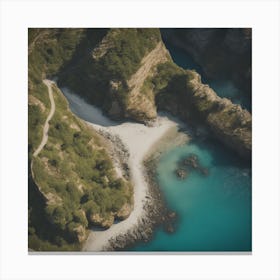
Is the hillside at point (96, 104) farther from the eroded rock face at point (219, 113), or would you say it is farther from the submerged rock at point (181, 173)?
the submerged rock at point (181, 173)

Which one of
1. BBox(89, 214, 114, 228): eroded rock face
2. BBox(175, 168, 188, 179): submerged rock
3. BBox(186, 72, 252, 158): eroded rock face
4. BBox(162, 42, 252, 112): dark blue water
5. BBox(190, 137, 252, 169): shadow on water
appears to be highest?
BBox(162, 42, 252, 112): dark blue water

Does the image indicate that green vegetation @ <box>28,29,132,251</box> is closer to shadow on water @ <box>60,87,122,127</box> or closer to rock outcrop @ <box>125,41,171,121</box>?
shadow on water @ <box>60,87,122,127</box>

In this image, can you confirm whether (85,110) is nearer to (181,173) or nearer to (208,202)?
(181,173)

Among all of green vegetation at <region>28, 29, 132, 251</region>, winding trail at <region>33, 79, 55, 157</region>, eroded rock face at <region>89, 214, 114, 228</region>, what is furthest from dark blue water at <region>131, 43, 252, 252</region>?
winding trail at <region>33, 79, 55, 157</region>

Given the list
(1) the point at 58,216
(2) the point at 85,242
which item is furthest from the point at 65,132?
(2) the point at 85,242

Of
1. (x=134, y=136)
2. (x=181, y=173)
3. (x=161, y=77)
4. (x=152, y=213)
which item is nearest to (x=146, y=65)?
(x=161, y=77)

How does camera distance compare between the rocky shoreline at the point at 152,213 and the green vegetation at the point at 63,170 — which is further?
the rocky shoreline at the point at 152,213

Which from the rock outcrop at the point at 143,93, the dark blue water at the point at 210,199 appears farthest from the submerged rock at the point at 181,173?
the rock outcrop at the point at 143,93
